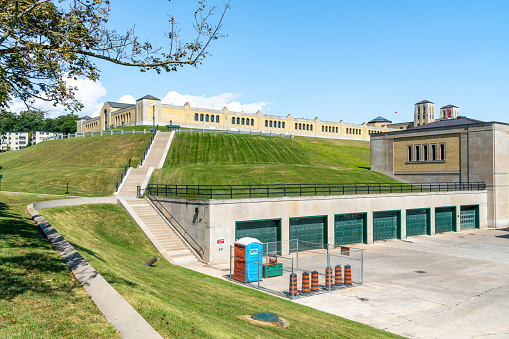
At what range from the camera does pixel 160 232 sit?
91.9 ft

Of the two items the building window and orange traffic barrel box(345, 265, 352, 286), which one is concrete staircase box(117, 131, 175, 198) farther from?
the building window

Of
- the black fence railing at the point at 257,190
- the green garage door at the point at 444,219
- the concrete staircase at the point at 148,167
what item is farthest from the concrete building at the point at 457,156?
the concrete staircase at the point at 148,167

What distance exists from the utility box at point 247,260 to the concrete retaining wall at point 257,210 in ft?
13.8

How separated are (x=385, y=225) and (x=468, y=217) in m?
14.1

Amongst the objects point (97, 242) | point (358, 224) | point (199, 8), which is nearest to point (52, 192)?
point (97, 242)

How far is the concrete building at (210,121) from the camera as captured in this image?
98938 mm

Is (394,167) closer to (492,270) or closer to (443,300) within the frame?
(492,270)

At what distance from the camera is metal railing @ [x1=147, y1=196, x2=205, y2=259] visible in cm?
2619

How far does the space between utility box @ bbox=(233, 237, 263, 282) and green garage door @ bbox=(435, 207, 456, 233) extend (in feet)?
85.8

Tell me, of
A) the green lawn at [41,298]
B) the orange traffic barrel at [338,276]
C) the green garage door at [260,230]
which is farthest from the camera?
the green garage door at [260,230]

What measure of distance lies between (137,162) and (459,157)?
41125 mm

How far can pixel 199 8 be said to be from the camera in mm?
11844

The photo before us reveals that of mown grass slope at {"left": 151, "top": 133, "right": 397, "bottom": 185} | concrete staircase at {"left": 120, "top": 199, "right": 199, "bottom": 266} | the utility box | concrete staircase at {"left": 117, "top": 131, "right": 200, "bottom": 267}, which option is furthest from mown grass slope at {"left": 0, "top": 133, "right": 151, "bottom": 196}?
the utility box

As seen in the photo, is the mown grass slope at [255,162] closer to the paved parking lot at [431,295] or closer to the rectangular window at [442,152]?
the rectangular window at [442,152]
